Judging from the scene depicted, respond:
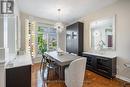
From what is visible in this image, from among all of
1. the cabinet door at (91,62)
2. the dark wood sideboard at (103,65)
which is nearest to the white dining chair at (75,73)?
A: the dark wood sideboard at (103,65)

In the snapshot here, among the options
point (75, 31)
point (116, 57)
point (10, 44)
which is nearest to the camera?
point (10, 44)

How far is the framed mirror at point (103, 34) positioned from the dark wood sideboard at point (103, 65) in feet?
1.65

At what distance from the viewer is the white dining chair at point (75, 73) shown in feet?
8.05

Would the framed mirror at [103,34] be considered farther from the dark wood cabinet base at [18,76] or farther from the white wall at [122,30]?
the dark wood cabinet base at [18,76]

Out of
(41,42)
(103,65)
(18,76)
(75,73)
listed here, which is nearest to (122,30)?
(103,65)

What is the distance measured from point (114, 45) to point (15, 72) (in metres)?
3.20

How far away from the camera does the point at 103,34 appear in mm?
4109

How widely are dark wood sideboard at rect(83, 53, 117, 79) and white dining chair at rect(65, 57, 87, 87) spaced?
4.34ft

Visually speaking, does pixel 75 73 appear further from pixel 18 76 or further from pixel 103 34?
Result: pixel 103 34

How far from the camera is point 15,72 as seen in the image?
1818 millimetres

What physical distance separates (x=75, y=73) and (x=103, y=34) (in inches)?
90.5

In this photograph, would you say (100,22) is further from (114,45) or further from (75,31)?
(75,31)

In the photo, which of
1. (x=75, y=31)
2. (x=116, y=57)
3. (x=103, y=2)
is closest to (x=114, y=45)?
(x=116, y=57)

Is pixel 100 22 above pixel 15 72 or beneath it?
above
